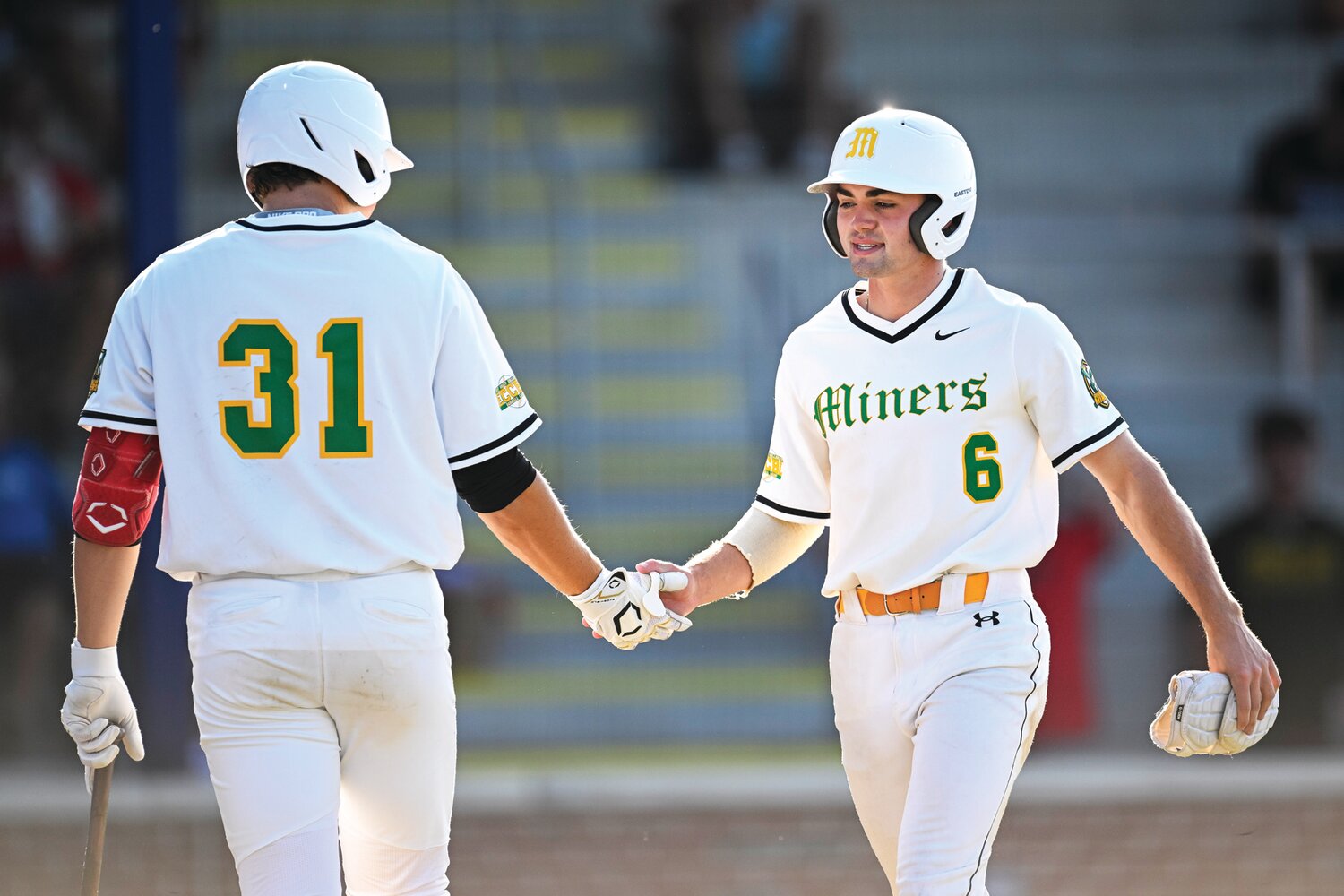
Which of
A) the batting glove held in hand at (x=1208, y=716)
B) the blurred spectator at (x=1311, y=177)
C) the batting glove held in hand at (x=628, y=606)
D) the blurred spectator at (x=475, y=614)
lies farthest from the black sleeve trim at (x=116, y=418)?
the blurred spectator at (x=1311, y=177)

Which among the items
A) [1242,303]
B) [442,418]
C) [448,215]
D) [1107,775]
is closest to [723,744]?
[1107,775]

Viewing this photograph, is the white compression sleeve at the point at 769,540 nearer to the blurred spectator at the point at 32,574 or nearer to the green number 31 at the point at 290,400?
the green number 31 at the point at 290,400

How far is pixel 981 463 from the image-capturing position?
13.8 feet

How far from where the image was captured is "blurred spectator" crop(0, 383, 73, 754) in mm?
10078

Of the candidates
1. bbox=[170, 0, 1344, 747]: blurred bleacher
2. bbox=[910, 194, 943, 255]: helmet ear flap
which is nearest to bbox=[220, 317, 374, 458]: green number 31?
bbox=[910, 194, 943, 255]: helmet ear flap

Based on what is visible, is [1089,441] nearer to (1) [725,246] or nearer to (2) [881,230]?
(2) [881,230]

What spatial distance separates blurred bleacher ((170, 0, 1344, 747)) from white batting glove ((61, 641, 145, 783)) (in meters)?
5.87

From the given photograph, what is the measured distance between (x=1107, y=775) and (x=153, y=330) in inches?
252

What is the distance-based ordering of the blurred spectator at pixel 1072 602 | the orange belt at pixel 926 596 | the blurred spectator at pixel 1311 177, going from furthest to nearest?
1. the blurred spectator at pixel 1311 177
2. the blurred spectator at pixel 1072 602
3. the orange belt at pixel 926 596

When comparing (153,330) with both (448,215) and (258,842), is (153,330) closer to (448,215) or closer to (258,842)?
(258,842)

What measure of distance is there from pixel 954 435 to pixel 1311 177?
8.57 m

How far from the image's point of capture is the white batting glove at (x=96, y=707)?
406cm

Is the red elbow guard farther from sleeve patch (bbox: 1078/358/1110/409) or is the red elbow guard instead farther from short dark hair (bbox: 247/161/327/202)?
sleeve patch (bbox: 1078/358/1110/409)

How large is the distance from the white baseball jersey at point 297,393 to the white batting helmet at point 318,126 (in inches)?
4.9
